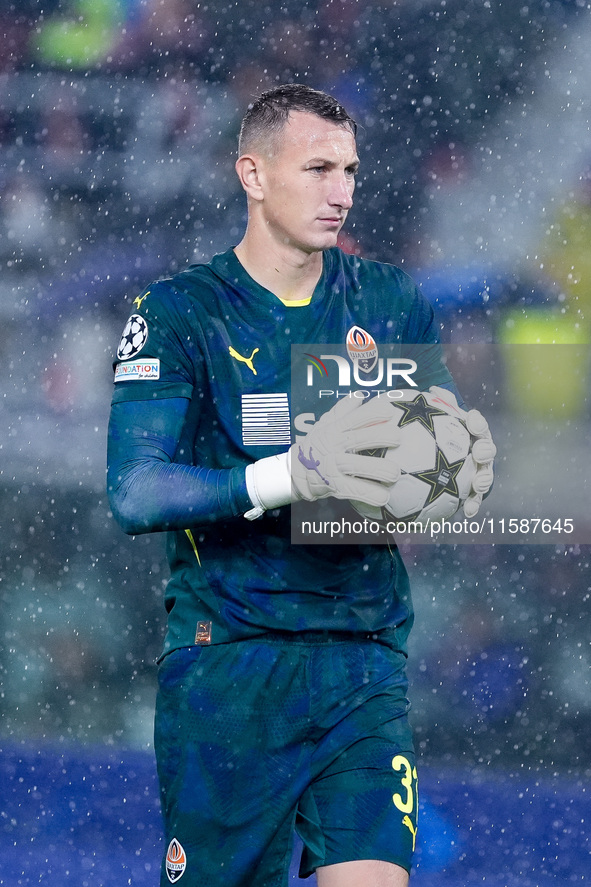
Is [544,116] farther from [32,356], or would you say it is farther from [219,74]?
[32,356]

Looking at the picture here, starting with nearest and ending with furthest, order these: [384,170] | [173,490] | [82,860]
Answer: [173,490] < [82,860] < [384,170]

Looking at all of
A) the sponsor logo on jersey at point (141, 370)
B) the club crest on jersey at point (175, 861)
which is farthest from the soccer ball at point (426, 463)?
the club crest on jersey at point (175, 861)

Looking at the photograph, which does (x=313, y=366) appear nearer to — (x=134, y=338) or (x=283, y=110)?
(x=134, y=338)

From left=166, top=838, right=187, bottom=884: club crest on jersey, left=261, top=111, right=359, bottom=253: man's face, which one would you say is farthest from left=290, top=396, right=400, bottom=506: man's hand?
left=166, top=838, right=187, bottom=884: club crest on jersey

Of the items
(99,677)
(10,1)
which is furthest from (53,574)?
(10,1)

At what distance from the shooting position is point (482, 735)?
498 centimetres

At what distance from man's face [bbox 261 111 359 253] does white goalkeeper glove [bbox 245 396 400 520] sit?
439mm

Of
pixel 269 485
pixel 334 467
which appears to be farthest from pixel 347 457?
pixel 269 485

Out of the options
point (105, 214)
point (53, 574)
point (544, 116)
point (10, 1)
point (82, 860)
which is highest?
point (10, 1)

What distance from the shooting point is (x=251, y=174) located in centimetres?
260

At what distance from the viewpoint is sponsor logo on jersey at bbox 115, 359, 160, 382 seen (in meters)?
2.36

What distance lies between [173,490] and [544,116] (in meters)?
3.48

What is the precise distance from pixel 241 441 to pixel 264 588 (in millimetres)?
272

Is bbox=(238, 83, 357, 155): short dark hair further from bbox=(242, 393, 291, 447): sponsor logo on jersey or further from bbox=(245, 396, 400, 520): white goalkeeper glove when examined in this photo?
bbox=(245, 396, 400, 520): white goalkeeper glove
